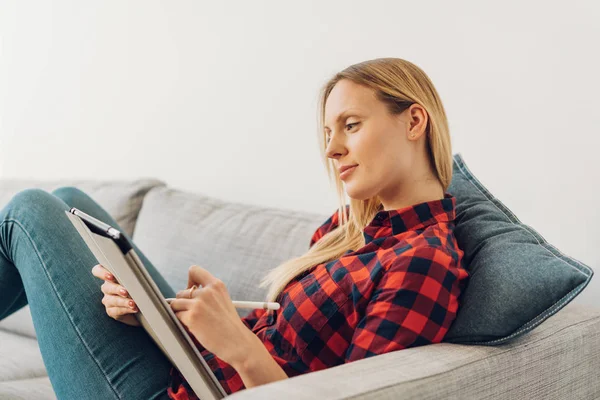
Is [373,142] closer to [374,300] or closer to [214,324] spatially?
[374,300]

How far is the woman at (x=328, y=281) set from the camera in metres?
1.04

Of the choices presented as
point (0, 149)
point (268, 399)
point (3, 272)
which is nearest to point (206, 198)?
point (3, 272)

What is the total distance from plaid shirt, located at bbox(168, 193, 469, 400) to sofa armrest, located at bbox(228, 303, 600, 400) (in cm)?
5

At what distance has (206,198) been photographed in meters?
2.02

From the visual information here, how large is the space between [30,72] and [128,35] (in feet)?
2.10

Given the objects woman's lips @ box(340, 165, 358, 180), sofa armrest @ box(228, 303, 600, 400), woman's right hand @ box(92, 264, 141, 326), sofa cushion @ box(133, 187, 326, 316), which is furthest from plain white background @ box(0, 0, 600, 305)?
woman's right hand @ box(92, 264, 141, 326)

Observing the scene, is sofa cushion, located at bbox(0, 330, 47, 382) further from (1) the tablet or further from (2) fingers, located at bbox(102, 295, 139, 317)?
(1) the tablet

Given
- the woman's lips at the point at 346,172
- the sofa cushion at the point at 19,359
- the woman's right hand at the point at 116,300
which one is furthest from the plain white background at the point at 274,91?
the woman's right hand at the point at 116,300

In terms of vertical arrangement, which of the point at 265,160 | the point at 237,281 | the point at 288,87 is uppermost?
the point at 288,87

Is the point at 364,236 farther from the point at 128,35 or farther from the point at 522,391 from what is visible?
the point at 128,35

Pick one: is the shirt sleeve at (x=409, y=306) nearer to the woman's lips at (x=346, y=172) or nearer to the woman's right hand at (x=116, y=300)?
the woman's lips at (x=346, y=172)

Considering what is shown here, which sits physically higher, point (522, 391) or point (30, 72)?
point (30, 72)

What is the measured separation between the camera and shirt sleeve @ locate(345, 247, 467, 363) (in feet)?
3.40

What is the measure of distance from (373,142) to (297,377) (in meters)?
0.51
